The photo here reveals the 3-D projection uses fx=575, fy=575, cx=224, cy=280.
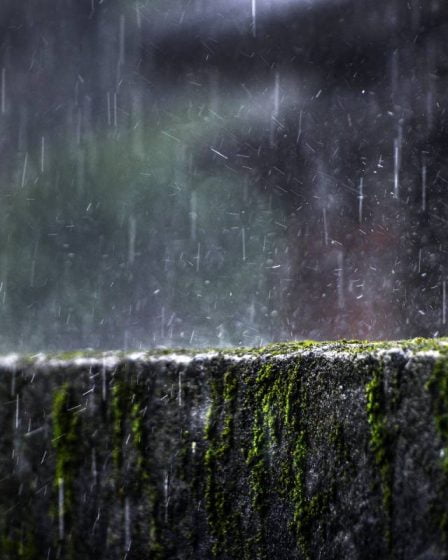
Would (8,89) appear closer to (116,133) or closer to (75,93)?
(75,93)

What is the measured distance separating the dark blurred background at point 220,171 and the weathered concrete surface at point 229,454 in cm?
221

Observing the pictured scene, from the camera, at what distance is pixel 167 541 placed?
194 cm

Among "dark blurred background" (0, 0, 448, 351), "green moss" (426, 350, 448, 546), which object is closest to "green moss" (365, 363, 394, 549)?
"green moss" (426, 350, 448, 546)

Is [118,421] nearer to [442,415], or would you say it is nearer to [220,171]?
[442,415]

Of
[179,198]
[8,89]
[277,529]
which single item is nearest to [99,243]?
[179,198]

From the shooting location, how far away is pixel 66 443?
217 cm

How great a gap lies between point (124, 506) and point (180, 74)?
4.38 meters

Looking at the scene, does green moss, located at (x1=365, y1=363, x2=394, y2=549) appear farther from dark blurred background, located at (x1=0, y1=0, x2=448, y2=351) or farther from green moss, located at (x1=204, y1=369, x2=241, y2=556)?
dark blurred background, located at (x1=0, y1=0, x2=448, y2=351)

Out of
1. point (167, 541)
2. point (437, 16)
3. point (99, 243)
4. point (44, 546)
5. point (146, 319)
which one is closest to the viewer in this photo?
point (167, 541)

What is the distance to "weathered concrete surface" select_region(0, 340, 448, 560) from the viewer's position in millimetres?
1381

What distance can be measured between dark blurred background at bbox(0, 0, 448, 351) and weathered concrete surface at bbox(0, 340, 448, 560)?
2212mm

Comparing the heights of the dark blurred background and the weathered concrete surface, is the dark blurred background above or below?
above

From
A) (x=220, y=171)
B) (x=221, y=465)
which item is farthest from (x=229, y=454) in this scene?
(x=220, y=171)

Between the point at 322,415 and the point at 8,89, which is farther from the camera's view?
the point at 8,89
